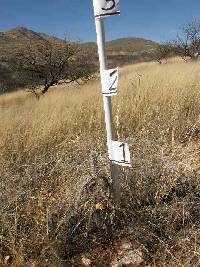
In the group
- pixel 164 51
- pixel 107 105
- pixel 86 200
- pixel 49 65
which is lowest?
pixel 86 200

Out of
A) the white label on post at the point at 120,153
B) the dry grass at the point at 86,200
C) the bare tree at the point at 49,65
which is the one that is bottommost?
the dry grass at the point at 86,200

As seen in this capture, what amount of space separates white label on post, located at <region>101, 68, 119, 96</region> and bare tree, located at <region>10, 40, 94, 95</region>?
42.7ft

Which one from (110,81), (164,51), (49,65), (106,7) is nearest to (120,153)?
(110,81)

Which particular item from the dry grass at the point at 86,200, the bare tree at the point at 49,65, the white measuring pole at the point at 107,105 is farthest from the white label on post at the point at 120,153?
the bare tree at the point at 49,65

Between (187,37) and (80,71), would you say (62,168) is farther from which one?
(187,37)

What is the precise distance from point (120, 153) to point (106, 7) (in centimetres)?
98

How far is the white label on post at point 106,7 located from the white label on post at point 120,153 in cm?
87

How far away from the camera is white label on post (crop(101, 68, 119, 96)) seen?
121 inches

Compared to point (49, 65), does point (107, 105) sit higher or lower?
lower

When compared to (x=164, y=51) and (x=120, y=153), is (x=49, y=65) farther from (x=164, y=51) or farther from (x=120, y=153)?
(x=164, y=51)

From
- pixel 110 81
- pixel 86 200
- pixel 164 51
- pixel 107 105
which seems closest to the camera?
pixel 110 81

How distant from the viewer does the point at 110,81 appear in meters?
3.11

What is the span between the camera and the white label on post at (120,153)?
10.3 feet

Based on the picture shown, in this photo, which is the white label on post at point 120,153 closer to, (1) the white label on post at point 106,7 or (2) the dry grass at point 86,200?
(2) the dry grass at point 86,200
